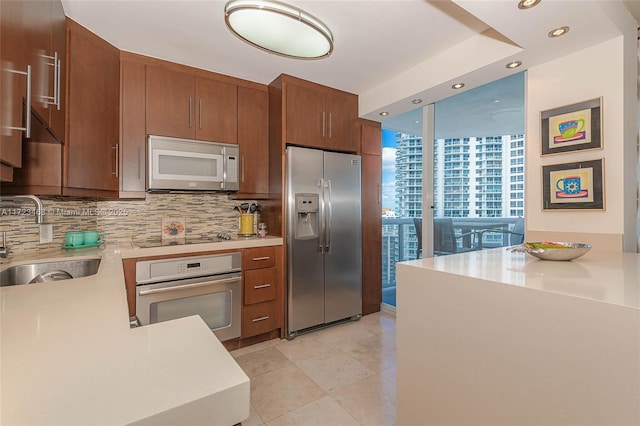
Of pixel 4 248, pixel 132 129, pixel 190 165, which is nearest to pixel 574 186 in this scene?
pixel 190 165

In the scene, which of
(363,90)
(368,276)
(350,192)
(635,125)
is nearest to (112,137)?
(350,192)

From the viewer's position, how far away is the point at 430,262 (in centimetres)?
150

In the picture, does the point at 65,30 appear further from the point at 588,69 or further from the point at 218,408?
the point at 588,69

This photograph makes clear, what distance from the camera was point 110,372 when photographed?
0.55m

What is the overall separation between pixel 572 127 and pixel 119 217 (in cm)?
345

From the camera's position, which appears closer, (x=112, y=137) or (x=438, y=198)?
(x=112, y=137)

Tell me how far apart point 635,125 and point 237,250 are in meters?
2.88

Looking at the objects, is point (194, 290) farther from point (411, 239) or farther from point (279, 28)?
point (411, 239)

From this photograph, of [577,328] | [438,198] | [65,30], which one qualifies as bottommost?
[577,328]

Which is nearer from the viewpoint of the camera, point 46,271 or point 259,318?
point 46,271

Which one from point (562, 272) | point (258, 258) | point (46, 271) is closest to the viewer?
point (562, 272)

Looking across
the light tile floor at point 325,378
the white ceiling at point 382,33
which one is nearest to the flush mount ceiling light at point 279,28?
the white ceiling at point 382,33

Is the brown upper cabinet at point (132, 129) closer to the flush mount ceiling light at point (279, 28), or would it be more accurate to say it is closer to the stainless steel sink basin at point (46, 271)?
the stainless steel sink basin at point (46, 271)

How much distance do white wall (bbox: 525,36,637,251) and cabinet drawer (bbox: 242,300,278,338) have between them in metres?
2.17
